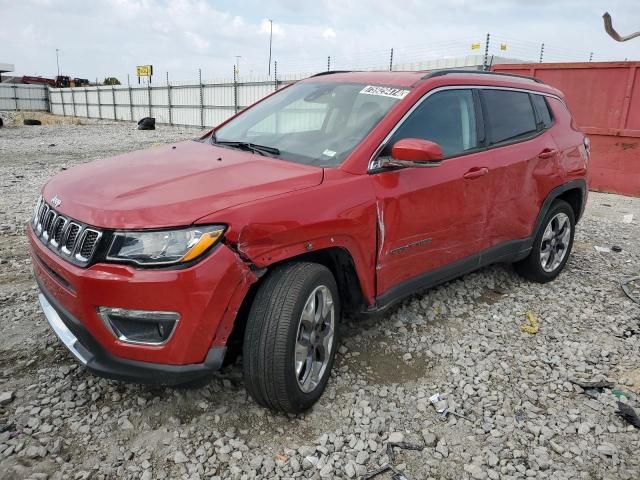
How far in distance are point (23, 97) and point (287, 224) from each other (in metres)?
49.7

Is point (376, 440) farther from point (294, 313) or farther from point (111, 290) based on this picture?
point (111, 290)

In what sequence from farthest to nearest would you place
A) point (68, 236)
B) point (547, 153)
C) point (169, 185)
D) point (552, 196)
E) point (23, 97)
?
point (23, 97)
point (552, 196)
point (547, 153)
point (169, 185)
point (68, 236)

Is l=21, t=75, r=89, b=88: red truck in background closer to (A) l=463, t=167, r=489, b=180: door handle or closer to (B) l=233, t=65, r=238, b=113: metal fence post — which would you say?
(B) l=233, t=65, r=238, b=113: metal fence post

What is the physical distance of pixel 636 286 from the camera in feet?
15.6

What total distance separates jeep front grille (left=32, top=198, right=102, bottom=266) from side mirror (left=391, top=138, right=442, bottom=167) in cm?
161

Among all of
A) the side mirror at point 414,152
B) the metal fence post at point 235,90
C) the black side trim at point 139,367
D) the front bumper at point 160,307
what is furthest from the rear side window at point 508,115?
the metal fence post at point 235,90

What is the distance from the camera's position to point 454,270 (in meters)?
3.65

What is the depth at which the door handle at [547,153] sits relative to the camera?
425 centimetres

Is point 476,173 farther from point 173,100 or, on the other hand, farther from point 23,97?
point 23,97

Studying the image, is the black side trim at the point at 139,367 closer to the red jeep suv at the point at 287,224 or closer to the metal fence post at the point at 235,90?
the red jeep suv at the point at 287,224

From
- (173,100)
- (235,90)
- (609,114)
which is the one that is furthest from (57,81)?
(609,114)

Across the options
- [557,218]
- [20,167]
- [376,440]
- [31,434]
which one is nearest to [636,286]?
[557,218]

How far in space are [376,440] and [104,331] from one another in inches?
56.3

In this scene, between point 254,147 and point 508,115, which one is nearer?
point 254,147
